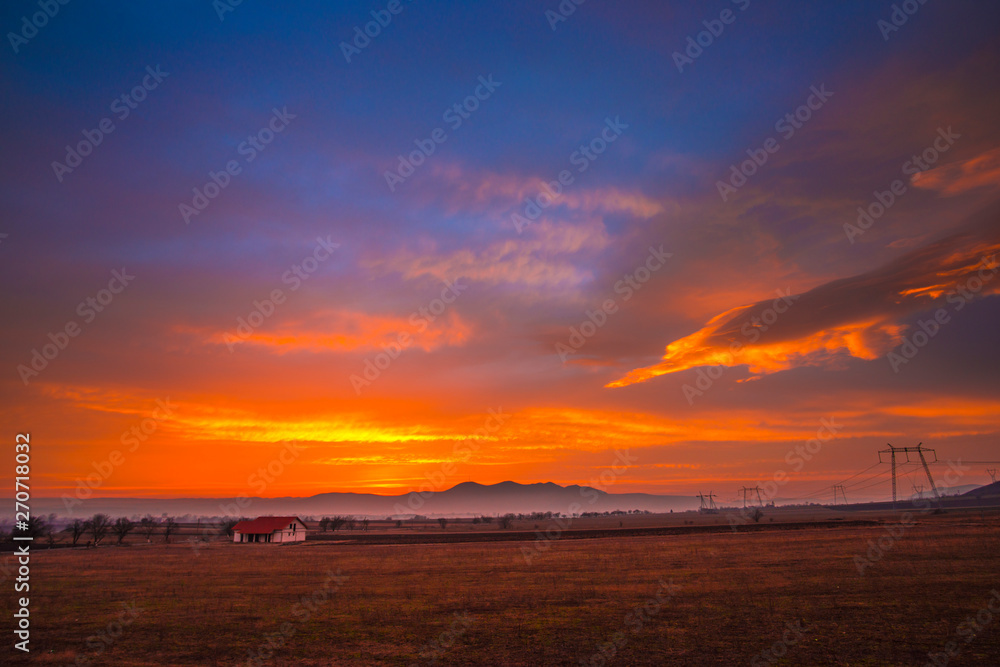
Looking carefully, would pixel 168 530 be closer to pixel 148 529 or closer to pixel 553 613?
pixel 148 529

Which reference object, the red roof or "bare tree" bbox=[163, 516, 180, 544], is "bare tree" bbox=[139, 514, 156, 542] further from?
the red roof

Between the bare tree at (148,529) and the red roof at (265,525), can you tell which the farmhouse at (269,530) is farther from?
the bare tree at (148,529)

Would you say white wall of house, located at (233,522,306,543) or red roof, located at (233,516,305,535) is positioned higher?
red roof, located at (233,516,305,535)

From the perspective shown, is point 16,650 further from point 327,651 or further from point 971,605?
point 971,605

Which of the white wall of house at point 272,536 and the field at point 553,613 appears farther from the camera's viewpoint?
the white wall of house at point 272,536

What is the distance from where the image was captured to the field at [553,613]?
16391 millimetres

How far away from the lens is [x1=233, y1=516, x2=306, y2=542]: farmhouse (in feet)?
274

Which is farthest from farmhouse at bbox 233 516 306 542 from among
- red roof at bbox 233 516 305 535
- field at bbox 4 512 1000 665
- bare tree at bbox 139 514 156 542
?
field at bbox 4 512 1000 665

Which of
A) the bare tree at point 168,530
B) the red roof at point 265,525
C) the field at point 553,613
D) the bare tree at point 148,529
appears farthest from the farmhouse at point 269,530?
the field at point 553,613

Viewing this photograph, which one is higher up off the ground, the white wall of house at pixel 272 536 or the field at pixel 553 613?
the field at pixel 553 613

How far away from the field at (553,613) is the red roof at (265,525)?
46.0 meters

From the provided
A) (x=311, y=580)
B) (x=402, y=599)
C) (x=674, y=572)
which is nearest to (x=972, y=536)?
(x=674, y=572)

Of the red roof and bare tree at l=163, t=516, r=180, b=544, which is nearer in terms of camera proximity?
the red roof

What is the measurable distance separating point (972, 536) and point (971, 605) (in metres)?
37.8
